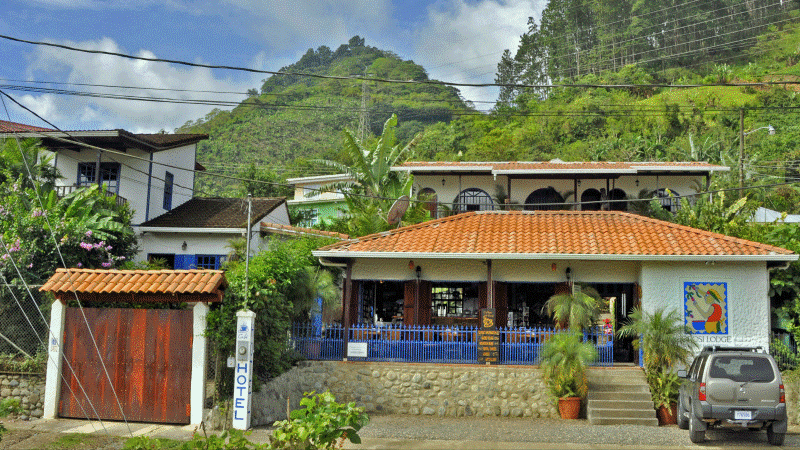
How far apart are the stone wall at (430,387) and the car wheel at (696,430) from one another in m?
3.35

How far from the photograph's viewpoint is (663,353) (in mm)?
15070

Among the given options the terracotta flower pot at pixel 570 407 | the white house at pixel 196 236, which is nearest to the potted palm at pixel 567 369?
the terracotta flower pot at pixel 570 407

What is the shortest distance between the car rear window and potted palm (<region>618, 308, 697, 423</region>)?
9.18 ft

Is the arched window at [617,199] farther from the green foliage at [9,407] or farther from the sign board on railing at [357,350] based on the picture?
the green foliage at [9,407]

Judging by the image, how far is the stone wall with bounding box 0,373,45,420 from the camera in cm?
1350

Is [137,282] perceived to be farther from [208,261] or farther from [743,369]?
[743,369]

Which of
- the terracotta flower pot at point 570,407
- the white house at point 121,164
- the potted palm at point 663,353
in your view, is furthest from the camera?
the white house at point 121,164

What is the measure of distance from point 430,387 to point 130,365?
6.43 meters

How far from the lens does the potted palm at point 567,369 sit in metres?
14.7

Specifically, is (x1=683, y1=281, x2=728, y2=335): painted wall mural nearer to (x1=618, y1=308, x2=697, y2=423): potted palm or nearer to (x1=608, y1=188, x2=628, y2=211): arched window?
(x1=618, y1=308, x2=697, y2=423): potted palm

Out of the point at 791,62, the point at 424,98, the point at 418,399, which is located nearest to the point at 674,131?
the point at 791,62

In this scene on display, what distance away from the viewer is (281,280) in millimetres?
14383

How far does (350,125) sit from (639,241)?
54644 millimetres

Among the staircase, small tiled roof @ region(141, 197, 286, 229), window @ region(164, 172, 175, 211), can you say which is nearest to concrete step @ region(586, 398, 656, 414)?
the staircase
